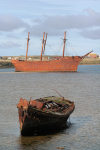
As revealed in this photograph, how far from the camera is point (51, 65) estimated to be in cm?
10400

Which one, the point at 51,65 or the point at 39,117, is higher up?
the point at 39,117

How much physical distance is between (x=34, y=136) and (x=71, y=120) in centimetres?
546

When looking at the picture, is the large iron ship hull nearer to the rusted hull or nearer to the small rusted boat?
the rusted hull

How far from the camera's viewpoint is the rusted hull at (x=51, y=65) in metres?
101

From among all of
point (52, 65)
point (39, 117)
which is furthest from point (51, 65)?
point (39, 117)

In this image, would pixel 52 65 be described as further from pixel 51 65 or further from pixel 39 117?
pixel 39 117

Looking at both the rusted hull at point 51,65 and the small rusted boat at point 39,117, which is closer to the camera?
the small rusted boat at point 39,117

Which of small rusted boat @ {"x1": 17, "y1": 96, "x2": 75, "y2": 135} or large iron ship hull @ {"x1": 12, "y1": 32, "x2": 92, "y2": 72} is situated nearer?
small rusted boat @ {"x1": 17, "y1": 96, "x2": 75, "y2": 135}

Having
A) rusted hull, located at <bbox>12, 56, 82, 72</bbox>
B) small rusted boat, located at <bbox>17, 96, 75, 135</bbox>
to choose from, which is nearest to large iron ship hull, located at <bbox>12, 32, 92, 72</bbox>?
rusted hull, located at <bbox>12, 56, 82, 72</bbox>

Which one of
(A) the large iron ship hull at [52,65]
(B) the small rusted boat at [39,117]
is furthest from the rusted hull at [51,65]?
(B) the small rusted boat at [39,117]

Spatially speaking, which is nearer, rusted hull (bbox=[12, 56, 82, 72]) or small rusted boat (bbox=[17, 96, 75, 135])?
small rusted boat (bbox=[17, 96, 75, 135])

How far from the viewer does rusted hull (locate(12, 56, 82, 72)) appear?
101 metres

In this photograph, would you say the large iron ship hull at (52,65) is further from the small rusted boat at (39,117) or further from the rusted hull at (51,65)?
the small rusted boat at (39,117)

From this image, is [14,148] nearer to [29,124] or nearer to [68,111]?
[29,124]
